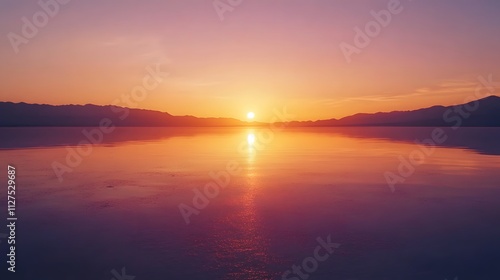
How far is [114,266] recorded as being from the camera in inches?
336

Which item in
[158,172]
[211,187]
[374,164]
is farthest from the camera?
[374,164]

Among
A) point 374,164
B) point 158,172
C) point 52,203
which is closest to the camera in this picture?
point 52,203

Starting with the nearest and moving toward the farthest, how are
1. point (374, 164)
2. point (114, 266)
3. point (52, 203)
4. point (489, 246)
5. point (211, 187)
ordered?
point (114, 266)
point (489, 246)
point (52, 203)
point (211, 187)
point (374, 164)

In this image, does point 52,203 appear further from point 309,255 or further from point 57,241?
point 309,255

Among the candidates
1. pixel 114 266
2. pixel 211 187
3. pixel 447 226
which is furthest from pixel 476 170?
pixel 114 266

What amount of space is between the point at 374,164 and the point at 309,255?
1842 cm

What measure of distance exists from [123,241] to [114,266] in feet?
5.51

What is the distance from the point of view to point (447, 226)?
11.5 metres

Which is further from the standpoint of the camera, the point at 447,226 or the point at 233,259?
the point at 447,226

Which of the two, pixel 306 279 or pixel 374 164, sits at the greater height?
pixel 374 164

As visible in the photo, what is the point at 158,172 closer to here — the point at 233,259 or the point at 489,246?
the point at 233,259

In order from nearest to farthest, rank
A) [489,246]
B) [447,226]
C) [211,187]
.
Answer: [489,246] → [447,226] → [211,187]

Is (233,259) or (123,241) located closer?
(233,259)

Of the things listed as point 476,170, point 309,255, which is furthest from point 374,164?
point 309,255
